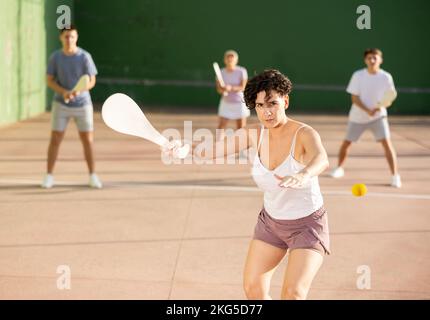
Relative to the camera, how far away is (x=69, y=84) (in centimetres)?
821

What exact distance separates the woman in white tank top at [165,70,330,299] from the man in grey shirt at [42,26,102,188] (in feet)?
15.1

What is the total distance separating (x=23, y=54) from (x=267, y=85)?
1272cm

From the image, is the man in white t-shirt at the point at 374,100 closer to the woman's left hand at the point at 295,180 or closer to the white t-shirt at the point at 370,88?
the white t-shirt at the point at 370,88

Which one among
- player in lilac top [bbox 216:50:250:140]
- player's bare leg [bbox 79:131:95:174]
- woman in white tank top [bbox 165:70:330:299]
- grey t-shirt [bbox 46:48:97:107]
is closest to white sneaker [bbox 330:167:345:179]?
player in lilac top [bbox 216:50:250:140]

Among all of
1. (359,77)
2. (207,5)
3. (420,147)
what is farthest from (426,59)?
(359,77)

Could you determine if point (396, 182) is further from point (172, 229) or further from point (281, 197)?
point (281, 197)

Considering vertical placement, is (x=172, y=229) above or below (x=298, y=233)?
below

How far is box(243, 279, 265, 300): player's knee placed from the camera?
12.5 feet

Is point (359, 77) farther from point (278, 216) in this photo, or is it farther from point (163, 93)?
point (163, 93)

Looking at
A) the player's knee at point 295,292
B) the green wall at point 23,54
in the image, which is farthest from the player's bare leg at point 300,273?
the green wall at point 23,54

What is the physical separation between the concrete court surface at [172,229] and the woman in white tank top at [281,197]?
1.15 metres

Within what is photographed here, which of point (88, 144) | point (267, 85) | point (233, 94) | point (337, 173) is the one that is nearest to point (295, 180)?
point (267, 85)

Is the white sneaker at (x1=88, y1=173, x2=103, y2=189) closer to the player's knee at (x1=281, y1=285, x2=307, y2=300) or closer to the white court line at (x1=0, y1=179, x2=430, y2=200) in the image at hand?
the white court line at (x1=0, y1=179, x2=430, y2=200)

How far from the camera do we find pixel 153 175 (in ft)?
31.7
